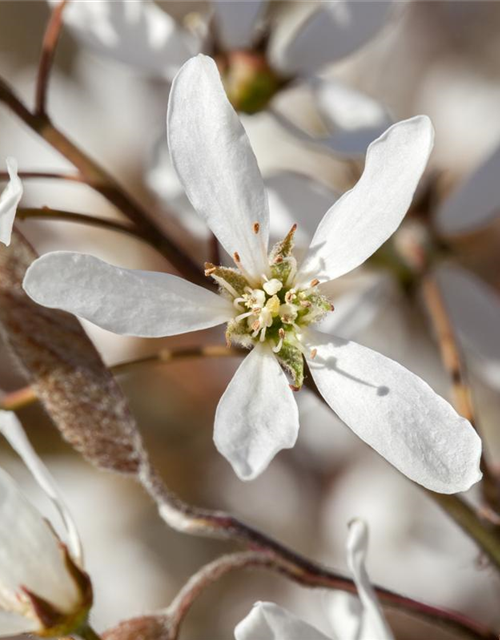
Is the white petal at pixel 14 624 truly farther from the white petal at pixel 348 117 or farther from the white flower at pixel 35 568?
the white petal at pixel 348 117

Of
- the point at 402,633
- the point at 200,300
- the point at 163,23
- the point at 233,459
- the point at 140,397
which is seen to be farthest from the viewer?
the point at 140,397

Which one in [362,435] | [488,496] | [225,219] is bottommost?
[488,496]

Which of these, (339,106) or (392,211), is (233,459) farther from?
(339,106)

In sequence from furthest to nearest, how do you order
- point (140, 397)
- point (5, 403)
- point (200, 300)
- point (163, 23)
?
point (140, 397) → point (163, 23) → point (5, 403) → point (200, 300)

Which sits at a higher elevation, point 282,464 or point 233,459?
point 233,459

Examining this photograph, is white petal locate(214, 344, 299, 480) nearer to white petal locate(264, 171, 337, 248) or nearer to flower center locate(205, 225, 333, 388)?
flower center locate(205, 225, 333, 388)

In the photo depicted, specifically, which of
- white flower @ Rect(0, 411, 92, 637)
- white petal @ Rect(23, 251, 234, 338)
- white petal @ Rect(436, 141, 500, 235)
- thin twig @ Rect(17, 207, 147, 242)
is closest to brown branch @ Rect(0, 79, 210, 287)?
thin twig @ Rect(17, 207, 147, 242)

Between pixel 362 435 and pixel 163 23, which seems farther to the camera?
pixel 163 23

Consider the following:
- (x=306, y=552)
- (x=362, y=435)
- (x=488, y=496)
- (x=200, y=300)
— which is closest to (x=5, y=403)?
(x=200, y=300)
